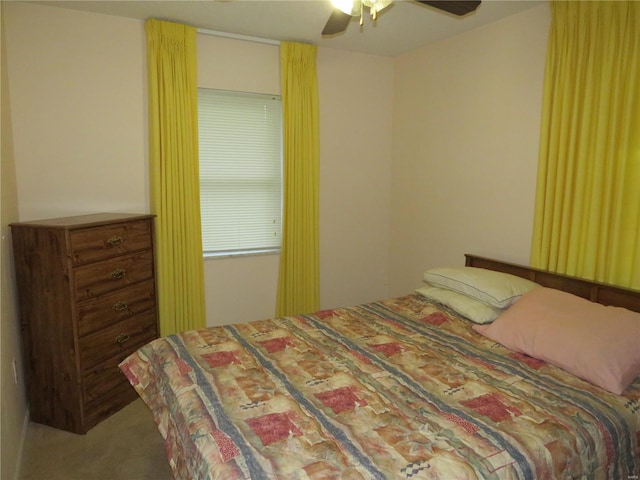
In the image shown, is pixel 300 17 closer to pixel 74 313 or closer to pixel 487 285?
pixel 487 285

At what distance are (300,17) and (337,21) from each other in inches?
34.7

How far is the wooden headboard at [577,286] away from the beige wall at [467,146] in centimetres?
12

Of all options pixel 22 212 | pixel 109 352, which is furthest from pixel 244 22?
pixel 109 352

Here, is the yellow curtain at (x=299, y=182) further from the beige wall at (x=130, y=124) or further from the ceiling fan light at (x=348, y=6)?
the ceiling fan light at (x=348, y=6)

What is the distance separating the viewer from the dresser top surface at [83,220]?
241 centimetres

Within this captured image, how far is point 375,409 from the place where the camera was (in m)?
1.56

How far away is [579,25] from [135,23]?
2.87m

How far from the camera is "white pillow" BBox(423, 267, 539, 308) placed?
245cm

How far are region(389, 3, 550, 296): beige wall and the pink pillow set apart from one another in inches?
31.2

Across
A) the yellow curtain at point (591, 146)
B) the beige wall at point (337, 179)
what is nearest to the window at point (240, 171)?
the beige wall at point (337, 179)

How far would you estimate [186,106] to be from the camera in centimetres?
311

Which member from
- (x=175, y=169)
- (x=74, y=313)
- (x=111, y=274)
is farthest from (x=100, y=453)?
(x=175, y=169)

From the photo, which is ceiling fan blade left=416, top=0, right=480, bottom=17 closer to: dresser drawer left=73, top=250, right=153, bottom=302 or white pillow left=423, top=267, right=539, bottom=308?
white pillow left=423, top=267, right=539, bottom=308

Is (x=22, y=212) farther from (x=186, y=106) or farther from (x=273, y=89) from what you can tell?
(x=273, y=89)
